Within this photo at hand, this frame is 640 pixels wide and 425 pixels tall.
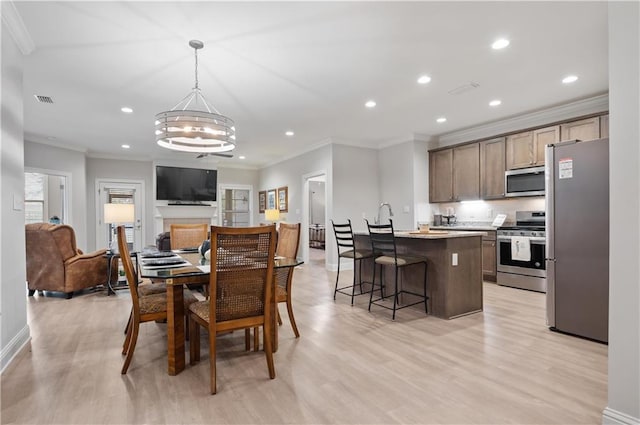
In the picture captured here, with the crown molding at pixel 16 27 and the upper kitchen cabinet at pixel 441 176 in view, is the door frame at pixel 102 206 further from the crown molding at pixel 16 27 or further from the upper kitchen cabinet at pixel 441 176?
the upper kitchen cabinet at pixel 441 176

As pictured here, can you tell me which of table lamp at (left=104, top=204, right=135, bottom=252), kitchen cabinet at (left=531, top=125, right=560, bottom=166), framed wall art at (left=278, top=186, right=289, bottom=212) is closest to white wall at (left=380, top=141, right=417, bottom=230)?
kitchen cabinet at (left=531, top=125, right=560, bottom=166)

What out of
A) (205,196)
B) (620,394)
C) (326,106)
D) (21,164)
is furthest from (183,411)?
(205,196)

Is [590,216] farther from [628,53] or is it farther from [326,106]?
[326,106]

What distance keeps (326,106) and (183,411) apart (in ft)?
12.8

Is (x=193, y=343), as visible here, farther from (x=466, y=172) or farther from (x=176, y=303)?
(x=466, y=172)

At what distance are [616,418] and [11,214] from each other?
4.01m

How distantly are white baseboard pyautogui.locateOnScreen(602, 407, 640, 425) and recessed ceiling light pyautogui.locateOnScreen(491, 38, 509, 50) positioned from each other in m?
2.80

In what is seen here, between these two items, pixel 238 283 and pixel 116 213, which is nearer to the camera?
pixel 238 283

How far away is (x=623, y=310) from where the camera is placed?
1.57m

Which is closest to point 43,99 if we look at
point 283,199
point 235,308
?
point 235,308

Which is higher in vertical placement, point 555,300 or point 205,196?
point 205,196

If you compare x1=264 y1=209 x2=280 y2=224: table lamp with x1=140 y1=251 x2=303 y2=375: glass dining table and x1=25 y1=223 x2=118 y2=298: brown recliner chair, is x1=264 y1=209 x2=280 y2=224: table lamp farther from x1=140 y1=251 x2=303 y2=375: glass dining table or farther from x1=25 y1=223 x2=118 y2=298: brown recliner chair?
x1=140 y1=251 x2=303 y2=375: glass dining table

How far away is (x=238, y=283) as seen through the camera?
208 centimetres

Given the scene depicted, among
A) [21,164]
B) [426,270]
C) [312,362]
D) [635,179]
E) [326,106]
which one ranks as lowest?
[312,362]
